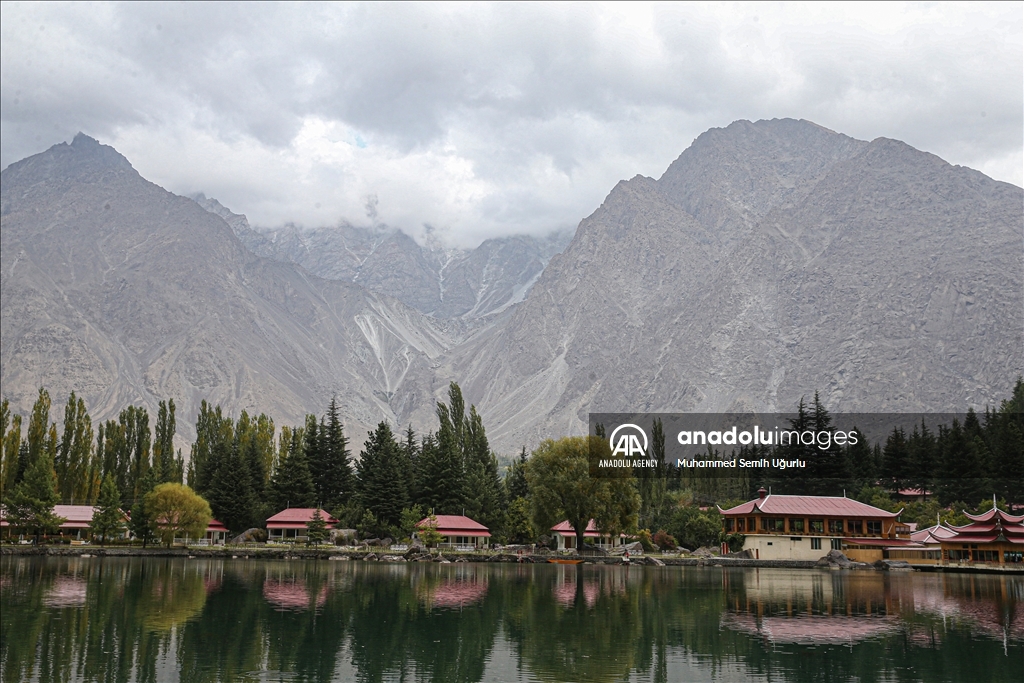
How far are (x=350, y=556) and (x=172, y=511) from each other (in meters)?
17.0

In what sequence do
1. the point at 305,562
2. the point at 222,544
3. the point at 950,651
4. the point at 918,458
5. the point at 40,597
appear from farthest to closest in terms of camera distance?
1. the point at 918,458
2. the point at 222,544
3. the point at 305,562
4. the point at 40,597
5. the point at 950,651

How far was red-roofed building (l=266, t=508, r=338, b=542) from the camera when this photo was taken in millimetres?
92562

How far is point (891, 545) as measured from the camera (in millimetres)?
88000

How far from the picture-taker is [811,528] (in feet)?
292

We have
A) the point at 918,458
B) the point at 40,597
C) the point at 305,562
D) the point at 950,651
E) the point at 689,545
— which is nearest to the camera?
the point at 950,651

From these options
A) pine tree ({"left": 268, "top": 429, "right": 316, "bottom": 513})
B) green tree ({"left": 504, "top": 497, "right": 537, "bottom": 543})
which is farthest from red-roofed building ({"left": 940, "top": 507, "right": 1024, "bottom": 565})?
pine tree ({"left": 268, "top": 429, "right": 316, "bottom": 513})

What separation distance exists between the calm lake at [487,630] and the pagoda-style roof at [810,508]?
32.6 m

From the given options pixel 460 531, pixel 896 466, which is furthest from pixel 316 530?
pixel 896 466

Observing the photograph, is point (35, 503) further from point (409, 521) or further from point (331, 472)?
point (409, 521)

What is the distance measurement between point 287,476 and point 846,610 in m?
69.2

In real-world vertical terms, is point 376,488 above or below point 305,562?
above

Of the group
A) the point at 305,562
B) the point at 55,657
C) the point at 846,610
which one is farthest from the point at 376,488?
the point at 55,657

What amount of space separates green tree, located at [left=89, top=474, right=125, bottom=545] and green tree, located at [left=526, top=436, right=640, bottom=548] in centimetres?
3846

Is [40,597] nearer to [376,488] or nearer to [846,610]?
[846,610]
